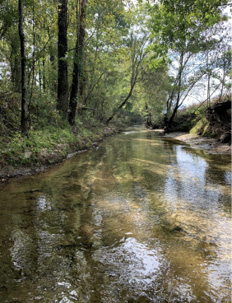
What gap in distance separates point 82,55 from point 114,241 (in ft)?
36.1

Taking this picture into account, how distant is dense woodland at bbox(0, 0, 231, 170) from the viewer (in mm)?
6508

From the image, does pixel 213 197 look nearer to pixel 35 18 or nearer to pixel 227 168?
pixel 227 168

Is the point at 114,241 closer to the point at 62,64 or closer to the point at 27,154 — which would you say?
the point at 27,154

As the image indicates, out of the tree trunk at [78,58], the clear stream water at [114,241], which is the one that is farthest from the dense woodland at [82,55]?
the clear stream water at [114,241]

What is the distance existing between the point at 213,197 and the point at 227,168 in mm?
3530

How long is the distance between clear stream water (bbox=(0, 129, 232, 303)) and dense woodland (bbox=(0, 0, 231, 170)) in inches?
144

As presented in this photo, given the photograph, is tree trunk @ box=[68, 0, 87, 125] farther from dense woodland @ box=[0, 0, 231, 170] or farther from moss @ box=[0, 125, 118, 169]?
moss @ box=[0, 125, 118, 169]

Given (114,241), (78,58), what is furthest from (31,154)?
(78,58)

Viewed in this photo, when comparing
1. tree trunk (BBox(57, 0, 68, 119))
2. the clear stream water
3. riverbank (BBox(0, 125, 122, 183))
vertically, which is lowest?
the clear stream water

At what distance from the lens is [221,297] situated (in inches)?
85.4

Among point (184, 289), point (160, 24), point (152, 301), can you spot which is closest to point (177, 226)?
point (184, 289)

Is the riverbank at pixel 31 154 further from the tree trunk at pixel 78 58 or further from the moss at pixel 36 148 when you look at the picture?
the tree trunk at pixel 78 58

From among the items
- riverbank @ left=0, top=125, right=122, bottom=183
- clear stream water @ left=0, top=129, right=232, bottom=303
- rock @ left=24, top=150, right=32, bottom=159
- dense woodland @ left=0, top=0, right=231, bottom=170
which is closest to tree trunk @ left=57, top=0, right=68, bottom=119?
dense woodland @ left=0, top=0, right=231, bottom=170

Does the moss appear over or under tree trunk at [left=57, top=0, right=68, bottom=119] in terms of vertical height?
under
